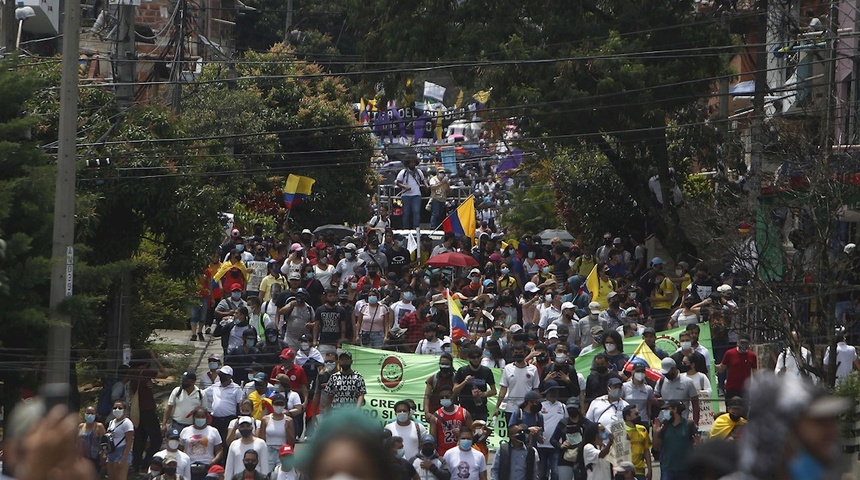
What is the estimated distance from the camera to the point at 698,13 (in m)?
25.8

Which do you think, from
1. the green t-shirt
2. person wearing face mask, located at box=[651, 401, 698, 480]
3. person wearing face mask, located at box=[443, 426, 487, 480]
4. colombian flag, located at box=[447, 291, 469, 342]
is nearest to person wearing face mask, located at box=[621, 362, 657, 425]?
person wearing face mask, located at box=[651, 401, 698, 480]

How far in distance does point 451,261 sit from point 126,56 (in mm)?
6635

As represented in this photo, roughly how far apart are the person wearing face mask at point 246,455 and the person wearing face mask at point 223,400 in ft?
4.48

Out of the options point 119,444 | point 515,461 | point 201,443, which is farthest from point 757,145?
point 119,444

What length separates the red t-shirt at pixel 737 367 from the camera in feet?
53.1

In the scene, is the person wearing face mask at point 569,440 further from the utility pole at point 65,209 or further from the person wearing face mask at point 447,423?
the utility pole at point 65,209

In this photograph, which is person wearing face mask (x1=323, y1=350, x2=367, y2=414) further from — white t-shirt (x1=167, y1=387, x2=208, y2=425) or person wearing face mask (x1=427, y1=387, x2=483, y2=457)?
white t-shirt (x1=167, y1=387, x2=208, y2=425)

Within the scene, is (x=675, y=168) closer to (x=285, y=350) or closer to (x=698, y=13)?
A: (x=698, y=13)

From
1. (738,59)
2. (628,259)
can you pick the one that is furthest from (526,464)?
(738,59)

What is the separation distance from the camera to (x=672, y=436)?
14.4m

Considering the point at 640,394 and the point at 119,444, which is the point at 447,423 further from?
the point at 119,444

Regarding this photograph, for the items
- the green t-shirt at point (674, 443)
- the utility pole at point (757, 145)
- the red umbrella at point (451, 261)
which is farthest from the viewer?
the red umbrella at point (451, 261)

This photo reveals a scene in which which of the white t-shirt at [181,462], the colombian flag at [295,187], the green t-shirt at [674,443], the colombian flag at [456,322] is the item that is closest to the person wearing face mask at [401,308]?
the colombian flag at [456,322]

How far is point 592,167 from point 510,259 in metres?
6.22
